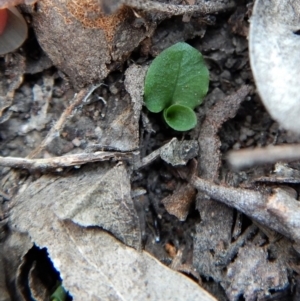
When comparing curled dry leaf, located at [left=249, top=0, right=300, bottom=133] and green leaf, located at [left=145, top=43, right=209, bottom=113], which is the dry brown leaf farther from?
curled dry leaf, located at [left=249, top=0, right=300, bottom=133]

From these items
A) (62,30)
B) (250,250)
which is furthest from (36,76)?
(250,250)

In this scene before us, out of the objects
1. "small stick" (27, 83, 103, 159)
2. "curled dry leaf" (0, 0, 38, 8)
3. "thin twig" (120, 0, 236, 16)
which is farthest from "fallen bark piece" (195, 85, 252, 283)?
"curled dry leaf" (0, 0, 38, 8)

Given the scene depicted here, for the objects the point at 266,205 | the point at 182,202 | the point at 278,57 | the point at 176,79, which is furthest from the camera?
the point at 176,79

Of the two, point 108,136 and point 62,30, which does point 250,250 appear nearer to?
point 108,136

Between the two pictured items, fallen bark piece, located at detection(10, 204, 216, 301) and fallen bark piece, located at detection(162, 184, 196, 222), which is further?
fallen bark piece, located at detection(162, 184, 196, 222)

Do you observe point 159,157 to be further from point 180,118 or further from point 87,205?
point 87,205

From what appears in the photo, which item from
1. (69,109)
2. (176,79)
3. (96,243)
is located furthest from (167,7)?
(96,243)

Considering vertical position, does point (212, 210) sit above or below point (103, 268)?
below
